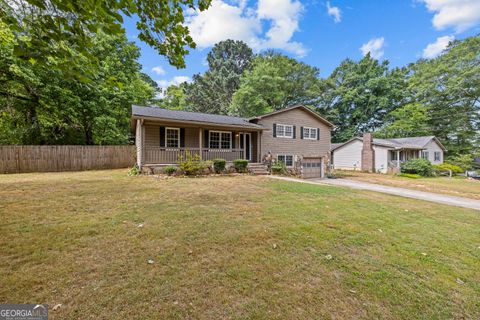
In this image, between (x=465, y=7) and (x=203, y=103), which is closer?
(x=465, y=7)

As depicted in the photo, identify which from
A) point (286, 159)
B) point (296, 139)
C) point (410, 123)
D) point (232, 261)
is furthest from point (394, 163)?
point (232, 261)

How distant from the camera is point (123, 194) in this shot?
668 centimetres

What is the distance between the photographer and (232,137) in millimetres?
15656

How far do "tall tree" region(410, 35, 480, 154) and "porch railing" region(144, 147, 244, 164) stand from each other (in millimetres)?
30484

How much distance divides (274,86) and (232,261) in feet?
92.6

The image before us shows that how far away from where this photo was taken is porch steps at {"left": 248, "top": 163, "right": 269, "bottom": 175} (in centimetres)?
1412

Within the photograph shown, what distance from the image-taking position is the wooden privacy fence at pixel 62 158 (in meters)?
12.6

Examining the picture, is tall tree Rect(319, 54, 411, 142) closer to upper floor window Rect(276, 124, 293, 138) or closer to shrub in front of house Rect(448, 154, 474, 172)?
shrub in front of house Rect(448, 154, 474, 172)

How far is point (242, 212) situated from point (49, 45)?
4609mm

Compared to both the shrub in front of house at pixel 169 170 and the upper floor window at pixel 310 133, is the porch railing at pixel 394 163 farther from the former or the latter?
the shrub in front of house at pixel 169 170

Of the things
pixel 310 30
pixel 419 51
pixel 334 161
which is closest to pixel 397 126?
pixel 334 161

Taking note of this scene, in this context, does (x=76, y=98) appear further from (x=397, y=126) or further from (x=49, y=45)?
(x=397, y=126)

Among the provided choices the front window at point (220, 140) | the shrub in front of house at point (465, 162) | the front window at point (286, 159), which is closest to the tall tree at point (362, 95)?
the shrub in front of house at point (465, 162)

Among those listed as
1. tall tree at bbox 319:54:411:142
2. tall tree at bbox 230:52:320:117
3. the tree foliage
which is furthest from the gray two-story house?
tall tree at bbox 319:54:411:142
